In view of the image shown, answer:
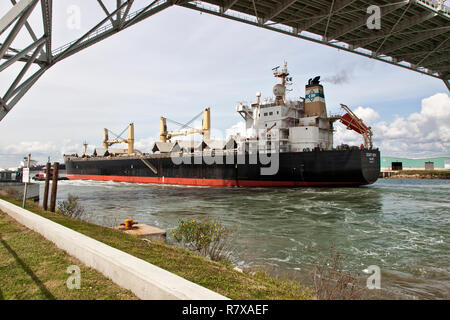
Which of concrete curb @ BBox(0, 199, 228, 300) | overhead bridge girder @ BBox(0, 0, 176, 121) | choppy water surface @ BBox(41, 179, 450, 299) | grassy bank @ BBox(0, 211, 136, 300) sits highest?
overhead bridge girder @ BBox(0, 0, 176, 121)

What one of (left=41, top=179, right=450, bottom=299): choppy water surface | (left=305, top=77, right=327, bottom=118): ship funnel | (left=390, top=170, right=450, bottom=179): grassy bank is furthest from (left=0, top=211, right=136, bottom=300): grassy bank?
(left=390, top=170, right=450, bottom=179): grassy bank

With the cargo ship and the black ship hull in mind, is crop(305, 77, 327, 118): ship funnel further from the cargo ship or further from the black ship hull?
the black ship hull

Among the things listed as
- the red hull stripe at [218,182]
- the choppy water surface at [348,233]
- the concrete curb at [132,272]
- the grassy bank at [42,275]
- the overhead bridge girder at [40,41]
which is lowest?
the choppy water surface at [348,233]

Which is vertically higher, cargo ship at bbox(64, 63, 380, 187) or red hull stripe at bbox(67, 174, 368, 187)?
cargo ship at bbox(64, 63, 380, 187)

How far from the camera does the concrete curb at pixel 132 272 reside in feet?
9.29

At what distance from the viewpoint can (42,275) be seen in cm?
398

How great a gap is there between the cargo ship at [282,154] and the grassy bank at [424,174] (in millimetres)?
37335

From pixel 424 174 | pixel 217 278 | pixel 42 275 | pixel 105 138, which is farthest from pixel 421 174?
pixel 105 138

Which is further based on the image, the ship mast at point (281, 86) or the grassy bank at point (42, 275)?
the ship mast at point (281, 86)

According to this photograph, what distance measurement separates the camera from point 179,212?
16438 millimetres

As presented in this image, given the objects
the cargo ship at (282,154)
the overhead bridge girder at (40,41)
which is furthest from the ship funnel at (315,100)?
the overhead bridge girder at (40,41)

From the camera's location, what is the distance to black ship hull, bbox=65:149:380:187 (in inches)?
1059

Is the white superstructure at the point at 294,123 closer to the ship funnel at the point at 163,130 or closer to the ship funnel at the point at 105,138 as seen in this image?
the ship funnel at the point at 163,130
